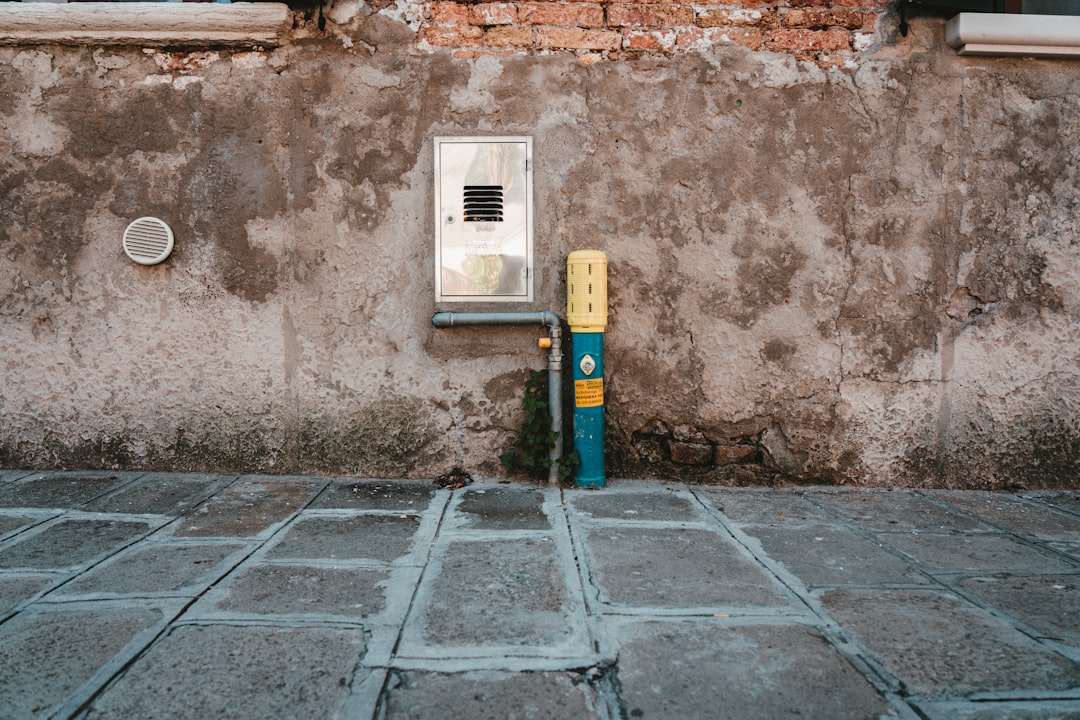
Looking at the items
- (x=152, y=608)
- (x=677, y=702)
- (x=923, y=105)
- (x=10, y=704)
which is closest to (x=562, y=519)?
(x=677, y=702)

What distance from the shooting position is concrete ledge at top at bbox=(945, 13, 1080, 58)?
3.25 meters

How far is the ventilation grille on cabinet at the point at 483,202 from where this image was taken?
3.40 m

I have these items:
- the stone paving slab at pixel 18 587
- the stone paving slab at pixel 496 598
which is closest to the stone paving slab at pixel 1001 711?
the stone paving slab at pixel 496 598

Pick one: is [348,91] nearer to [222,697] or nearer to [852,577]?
[222,697]

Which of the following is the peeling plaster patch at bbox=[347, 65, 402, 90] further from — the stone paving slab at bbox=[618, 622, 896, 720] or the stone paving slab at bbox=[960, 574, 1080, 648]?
the stone paving slab at bbox=[960, 574, 1080, 648]

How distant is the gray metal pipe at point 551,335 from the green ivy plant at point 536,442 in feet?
0.10

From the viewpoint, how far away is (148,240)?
11.1ft

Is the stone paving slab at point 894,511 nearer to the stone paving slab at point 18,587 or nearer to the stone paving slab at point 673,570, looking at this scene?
the stone paving slab at point 673,570

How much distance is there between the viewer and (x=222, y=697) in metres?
1.50

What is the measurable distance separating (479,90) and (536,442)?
187cm

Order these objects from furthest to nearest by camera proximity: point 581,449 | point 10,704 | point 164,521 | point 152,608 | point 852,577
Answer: point 581,449 < point 164,521 < point 852,577 < point 152,608 < point 10,704

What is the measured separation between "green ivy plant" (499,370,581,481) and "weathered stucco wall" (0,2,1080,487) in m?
0.10

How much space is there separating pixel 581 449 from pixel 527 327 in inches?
28.0

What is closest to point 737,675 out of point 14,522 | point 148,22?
point 14,522
